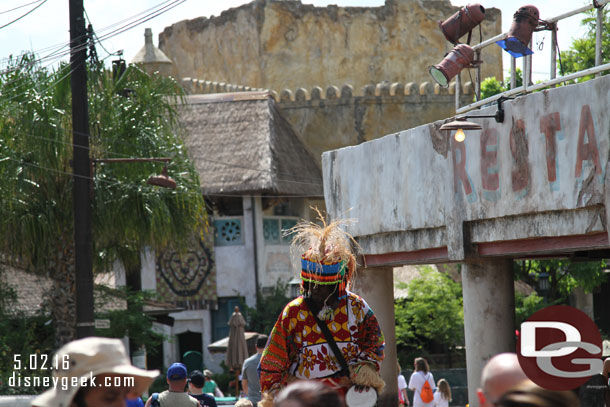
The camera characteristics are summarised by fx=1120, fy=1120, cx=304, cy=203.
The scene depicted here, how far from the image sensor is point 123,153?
22031 mm

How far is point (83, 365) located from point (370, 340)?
3228 mm

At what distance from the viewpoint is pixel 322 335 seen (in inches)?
307

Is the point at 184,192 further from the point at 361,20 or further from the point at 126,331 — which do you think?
the point at 361,20

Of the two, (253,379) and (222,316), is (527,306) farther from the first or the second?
(253,379)

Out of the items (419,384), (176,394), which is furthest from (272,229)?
(176,394)

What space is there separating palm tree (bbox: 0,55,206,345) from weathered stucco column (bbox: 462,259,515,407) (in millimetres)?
10280

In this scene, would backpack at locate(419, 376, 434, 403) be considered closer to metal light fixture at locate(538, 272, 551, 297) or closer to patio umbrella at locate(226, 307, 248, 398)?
patio umbrella at locate(226, 307, 248, 398)

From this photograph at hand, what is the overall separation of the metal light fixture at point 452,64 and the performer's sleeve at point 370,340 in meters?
5.30

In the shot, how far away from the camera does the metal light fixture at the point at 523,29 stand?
12.0 meters

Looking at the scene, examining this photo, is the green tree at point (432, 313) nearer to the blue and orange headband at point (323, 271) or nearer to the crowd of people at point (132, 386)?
the blue and orange headband at point (323, 271)

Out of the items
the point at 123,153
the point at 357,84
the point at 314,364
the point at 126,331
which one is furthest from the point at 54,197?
the point at 357,84

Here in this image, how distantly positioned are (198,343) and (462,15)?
23.6 metres

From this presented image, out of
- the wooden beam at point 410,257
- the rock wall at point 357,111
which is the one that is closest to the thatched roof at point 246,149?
the rock wall at point 357,111

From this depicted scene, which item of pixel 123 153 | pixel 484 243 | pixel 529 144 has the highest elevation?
pixel 123 153
